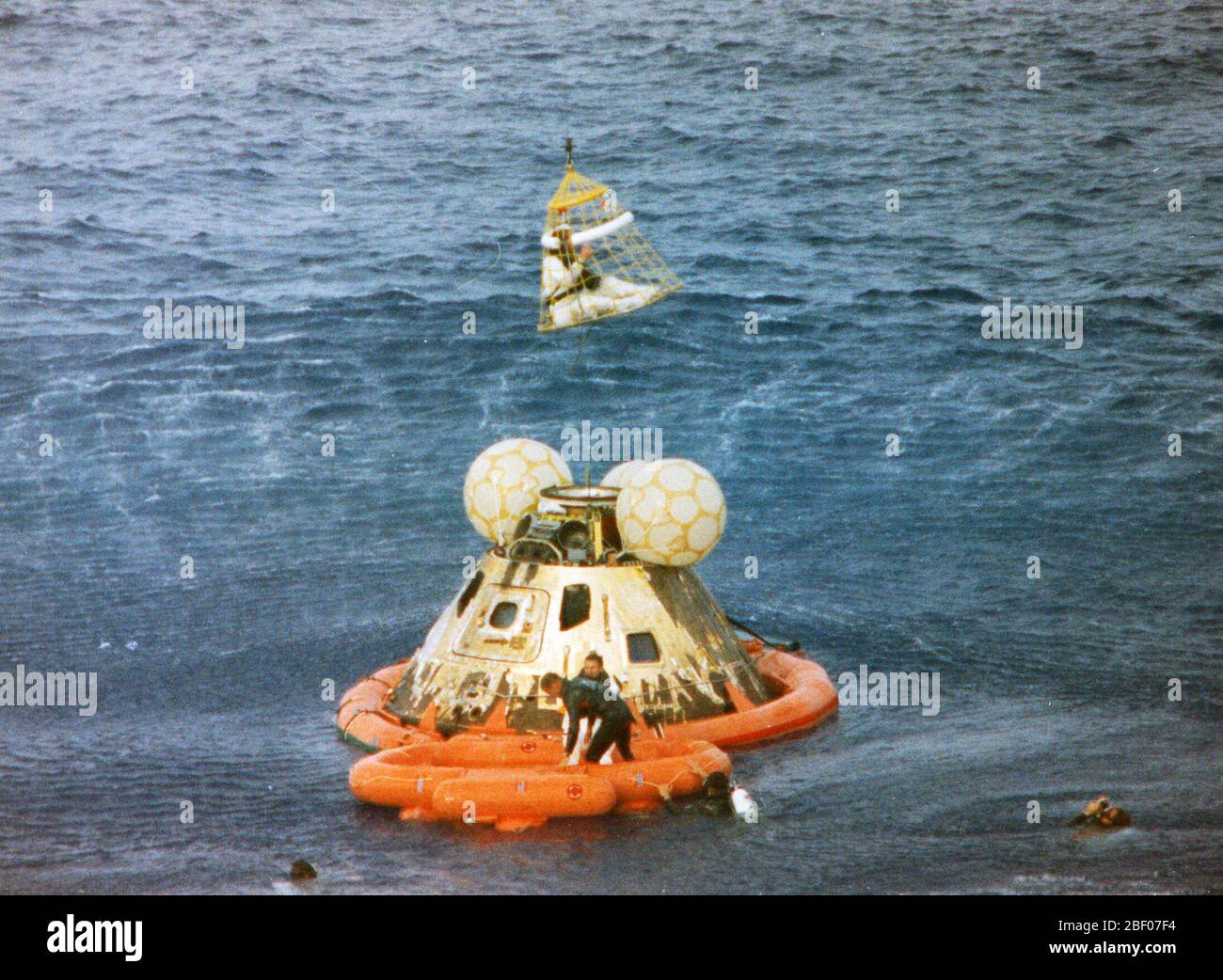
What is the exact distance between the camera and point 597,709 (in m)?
19.0

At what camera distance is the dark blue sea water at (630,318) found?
28.9m

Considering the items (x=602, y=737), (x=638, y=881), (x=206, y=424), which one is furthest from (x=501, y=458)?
(x=206, y=424)

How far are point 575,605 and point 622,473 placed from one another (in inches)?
82.9

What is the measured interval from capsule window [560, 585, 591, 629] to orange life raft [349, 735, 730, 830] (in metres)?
1.46

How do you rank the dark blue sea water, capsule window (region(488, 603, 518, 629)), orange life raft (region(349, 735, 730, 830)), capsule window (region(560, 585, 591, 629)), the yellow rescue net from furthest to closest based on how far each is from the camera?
the dark blue sea water → the yellow rescue net → capsule window (region(488, 603, 518, 629)) → capsule window (region(560, 585, 591, 629)) → orange life raft (region(349, 735, 730, 830))

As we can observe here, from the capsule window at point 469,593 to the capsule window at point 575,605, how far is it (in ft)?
4.04

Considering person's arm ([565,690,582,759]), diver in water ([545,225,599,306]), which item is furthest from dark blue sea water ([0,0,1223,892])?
diver in water ([545,225,599,306])

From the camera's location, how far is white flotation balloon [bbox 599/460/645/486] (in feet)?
69.9

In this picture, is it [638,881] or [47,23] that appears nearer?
[638,881]

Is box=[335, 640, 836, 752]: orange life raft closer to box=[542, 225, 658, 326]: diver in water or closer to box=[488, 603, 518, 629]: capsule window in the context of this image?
box=[488, 603, 518, 629]: capsule window

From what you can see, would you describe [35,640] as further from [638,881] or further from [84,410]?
[638,881]

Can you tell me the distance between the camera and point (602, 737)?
19.2 m

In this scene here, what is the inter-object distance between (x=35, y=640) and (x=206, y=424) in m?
8.74

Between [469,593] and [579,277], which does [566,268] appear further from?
[469,593]
